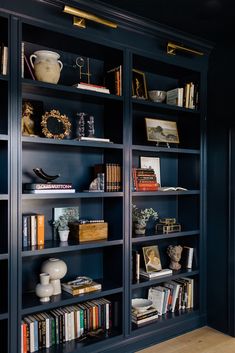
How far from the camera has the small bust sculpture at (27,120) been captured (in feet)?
7.59

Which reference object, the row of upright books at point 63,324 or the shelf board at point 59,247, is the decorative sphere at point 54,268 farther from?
the row of upright books at point 63,324

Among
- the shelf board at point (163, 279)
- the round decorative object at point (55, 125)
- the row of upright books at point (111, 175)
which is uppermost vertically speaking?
the round decorative object at point (55, 125)

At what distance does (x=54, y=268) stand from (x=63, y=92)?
1266 millimetres

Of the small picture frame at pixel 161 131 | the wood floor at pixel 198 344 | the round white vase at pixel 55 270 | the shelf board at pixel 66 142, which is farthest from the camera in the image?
the small picture frame at pixel 161 131

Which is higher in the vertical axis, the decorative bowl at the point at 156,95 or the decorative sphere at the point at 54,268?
the decorative bowl at the point at 156,95

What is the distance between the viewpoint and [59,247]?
90.0 inches

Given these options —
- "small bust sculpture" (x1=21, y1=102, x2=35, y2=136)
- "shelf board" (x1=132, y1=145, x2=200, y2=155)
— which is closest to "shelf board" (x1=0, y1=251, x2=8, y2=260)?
"small bust sculpture" (x1=21, y1=102, x2=35, y2=136)

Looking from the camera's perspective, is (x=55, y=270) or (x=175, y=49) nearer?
(x=55, y=270)

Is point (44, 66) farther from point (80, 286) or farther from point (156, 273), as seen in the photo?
point (156, 273)

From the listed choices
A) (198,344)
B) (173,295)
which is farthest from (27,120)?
(198,344)

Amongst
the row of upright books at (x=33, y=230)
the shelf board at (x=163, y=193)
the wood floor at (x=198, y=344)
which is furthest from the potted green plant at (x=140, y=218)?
the wood floor at (x=198, y=344)

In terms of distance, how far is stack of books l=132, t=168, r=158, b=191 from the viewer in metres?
2.76

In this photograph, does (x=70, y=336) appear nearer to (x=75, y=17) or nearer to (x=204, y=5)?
(x=75, y=17)

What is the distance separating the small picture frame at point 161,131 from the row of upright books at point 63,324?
4.71 ft
